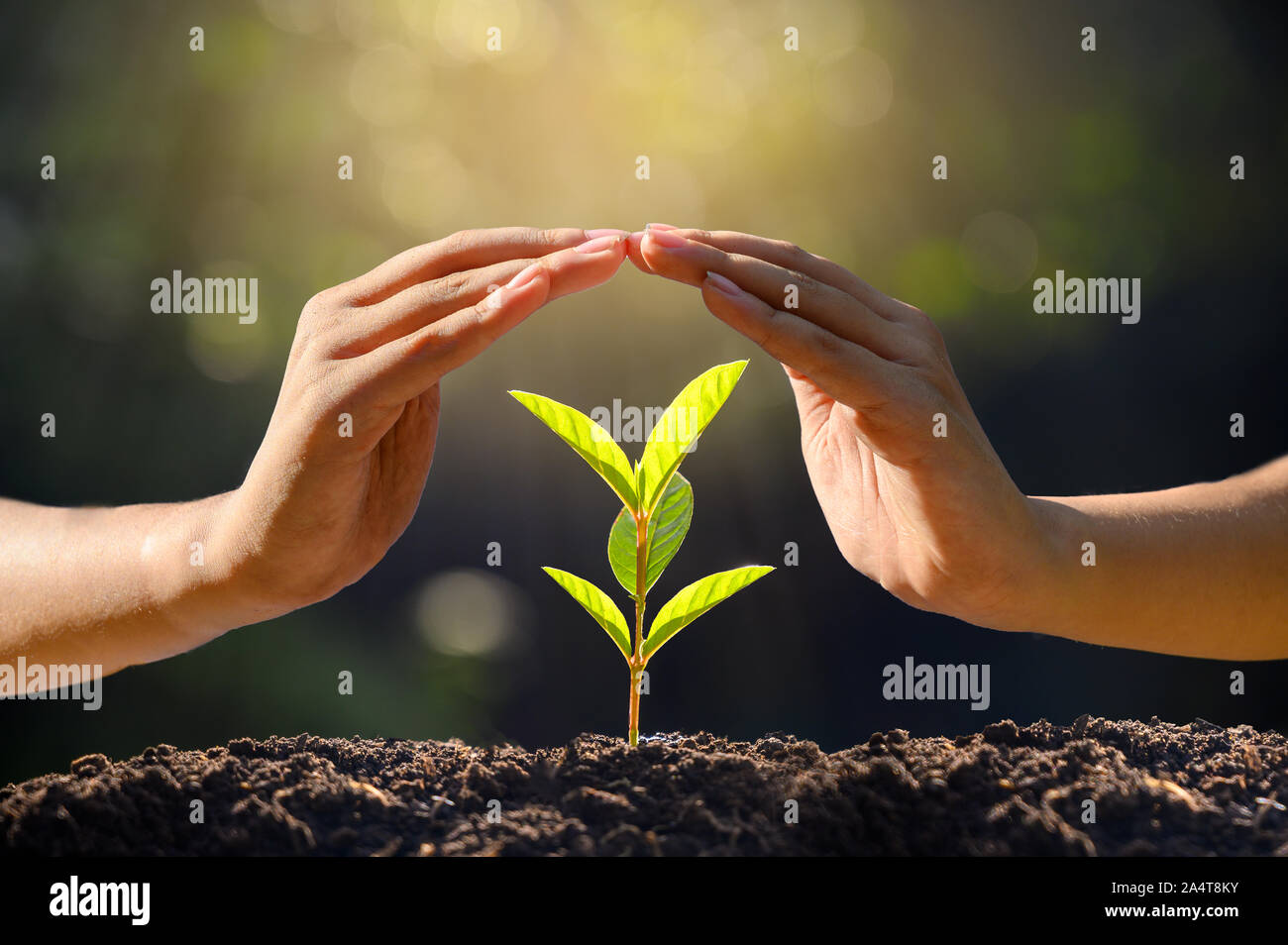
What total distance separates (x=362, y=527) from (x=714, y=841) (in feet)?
2.03

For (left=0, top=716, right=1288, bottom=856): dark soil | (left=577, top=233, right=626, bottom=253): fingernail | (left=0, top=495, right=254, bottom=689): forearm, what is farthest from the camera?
(left=0, top=495, right=254, bottom=689): forearm

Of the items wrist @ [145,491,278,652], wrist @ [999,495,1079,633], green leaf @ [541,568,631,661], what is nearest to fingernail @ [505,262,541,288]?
green leaf @ [541,568,631,661]

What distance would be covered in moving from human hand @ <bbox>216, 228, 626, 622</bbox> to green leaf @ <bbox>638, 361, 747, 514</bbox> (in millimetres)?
154

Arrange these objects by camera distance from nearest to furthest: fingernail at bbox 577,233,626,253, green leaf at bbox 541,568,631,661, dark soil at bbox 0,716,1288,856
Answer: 1. dark soil at bbox 0,716,1288,856
2. fingernail at bbox 577,233,626,253
3. green leaf at bbox 541,568,631,661

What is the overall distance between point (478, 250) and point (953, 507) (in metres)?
0.57

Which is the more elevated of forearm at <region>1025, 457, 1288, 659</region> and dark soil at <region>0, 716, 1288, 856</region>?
forearm at <region>1025, 457, 1288, 659</region>

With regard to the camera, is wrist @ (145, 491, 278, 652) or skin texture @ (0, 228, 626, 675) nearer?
skin texture @ (0, 228, 626, 675)

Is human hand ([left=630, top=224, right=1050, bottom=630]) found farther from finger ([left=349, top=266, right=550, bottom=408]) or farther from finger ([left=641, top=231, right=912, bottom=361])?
finger ([left=349, top=266, right=550, bottom=408])

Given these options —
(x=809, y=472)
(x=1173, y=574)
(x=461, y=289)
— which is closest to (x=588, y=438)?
(x=461, y=289)

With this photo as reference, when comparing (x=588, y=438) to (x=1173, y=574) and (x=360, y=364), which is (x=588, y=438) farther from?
(x=1173, y=574)

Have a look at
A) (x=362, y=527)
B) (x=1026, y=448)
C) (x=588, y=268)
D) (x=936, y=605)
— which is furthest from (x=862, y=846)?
(x=1026, y=448)

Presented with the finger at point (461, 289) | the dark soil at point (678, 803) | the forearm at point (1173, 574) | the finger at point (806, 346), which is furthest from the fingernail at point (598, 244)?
the forearm at point (1173, 574)

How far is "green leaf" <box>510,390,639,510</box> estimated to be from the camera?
0.80 m

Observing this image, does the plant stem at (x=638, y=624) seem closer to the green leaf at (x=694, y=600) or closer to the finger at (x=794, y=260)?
the green leaf at (x=694, y=600)
